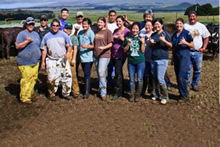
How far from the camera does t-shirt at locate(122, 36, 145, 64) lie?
16.8 feet

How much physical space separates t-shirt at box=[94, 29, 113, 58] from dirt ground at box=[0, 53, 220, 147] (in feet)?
3.32

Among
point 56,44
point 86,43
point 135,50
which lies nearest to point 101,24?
point 86,43

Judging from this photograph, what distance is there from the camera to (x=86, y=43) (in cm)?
539

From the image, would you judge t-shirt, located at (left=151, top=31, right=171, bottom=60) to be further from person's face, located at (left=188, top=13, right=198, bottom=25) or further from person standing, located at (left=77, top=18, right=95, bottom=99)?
person standing, located at (left=77, top=18, right=95, bottom=99)

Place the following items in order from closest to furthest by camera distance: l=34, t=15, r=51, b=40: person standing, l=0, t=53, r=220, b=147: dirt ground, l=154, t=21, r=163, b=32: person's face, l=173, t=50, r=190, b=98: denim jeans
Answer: l=0, t=53, r=220, b=147: dirt ground, l=154, t=21, r=163, b=32: person's face, l=173, t=50, r=190, b=98: denim jeans, l=34, t=15, r=51, b=40: person standing

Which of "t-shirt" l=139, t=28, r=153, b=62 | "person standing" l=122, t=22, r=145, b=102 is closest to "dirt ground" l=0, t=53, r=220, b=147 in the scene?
"person standing" l=122, t=22, r=145, b=102

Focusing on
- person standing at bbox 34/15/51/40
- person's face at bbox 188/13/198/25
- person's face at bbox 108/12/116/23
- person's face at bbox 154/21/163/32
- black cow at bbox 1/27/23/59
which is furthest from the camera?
black cow at bbox 1/27/23/59

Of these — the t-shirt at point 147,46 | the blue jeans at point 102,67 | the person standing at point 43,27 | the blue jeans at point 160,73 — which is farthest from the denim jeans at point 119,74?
the person standing at point 43,27

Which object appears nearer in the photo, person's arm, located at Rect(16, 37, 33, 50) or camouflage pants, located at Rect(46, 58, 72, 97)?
person's arm, located at Rect(16, 37, 33, 50)

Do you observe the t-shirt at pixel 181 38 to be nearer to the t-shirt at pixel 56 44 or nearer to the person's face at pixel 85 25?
the person's face at pixel 85 25

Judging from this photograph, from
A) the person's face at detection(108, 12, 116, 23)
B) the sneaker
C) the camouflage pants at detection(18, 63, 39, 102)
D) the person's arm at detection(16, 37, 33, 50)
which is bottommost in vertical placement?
the sneaker

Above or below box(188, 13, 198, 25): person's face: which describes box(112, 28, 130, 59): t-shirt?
below

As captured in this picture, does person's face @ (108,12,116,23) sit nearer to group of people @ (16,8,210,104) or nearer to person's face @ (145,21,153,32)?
group of people @ (16,8,210,104)

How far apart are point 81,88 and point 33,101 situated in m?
1.26
